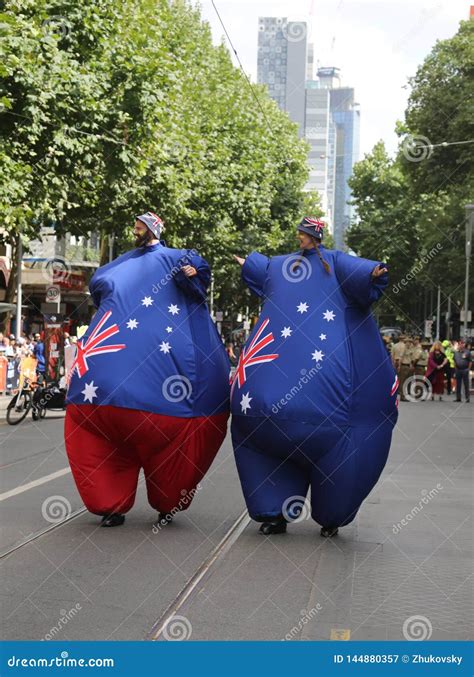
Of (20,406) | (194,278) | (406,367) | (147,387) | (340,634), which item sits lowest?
(406,367)

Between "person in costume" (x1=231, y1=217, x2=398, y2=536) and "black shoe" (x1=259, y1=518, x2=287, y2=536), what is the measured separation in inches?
0.5

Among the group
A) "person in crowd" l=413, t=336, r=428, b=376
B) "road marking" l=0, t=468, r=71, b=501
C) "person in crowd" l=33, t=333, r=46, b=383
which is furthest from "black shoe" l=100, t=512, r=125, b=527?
"person in crowd" l=413, t=336, r=428, b=376

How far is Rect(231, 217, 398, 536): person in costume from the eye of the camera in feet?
25.4

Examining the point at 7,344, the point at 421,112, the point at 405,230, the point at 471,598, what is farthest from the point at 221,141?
the point at 471,598

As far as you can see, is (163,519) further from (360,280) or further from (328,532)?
(360,280)

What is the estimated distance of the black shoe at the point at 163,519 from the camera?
846 cm

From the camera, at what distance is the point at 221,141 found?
39125 millimetres

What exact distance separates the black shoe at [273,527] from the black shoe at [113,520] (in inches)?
40.0

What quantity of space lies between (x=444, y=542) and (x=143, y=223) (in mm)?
3178

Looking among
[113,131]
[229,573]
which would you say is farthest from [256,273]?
[113,131]

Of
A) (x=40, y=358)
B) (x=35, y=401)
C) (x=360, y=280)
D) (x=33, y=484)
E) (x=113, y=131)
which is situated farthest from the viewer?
(x=40, y=358)

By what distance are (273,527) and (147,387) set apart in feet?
4.46

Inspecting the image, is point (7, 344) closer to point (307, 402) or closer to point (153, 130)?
point (153, 130)

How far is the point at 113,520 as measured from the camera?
8.34 metres
